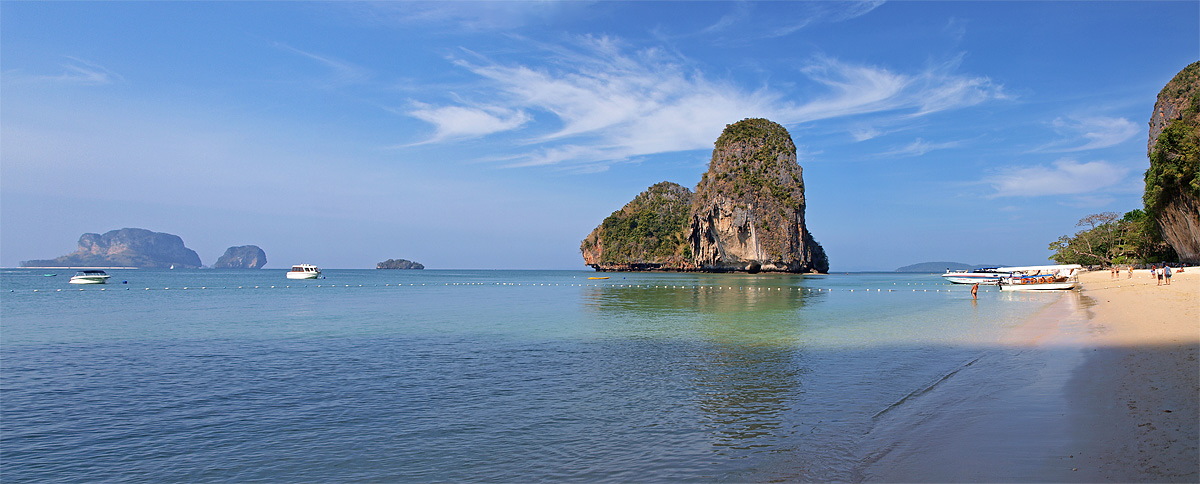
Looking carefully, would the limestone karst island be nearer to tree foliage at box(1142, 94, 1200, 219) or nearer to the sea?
tree foliage at box(1142, 94, 1200, 219)

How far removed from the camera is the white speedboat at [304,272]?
81.8 meters

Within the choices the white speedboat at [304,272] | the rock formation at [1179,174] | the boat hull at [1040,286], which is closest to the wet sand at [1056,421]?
the boat hull at [1040,286]

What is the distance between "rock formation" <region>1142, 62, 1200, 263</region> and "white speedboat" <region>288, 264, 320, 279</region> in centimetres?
8823

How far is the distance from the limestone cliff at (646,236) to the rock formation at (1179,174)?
9127 centimetres

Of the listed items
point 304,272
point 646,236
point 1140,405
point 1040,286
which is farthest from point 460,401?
point 646,236

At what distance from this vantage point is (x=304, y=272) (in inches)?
3258

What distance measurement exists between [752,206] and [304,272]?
75.4 metres

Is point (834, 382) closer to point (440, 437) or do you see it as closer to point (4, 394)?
point (440, 437)

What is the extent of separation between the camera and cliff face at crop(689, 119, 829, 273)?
113 metres

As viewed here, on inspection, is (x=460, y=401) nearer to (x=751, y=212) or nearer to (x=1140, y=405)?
(x=1140, y=405)

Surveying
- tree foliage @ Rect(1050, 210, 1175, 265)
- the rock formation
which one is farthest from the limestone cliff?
the rock formation

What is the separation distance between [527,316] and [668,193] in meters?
151

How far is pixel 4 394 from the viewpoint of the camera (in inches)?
A: 404

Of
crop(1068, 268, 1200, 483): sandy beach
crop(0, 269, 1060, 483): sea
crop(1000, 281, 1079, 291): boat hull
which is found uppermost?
crop(1000, 281, 1079, 291): boat hull
